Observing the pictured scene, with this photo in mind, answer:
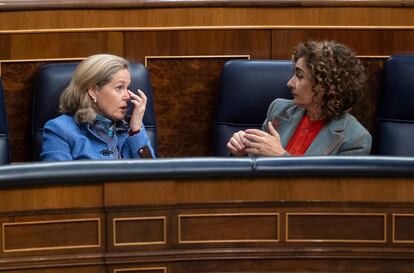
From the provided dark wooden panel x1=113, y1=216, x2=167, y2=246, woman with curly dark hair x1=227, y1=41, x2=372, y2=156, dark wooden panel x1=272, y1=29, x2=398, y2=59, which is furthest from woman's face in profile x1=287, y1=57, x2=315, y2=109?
dark wooden panel x1=113, y1=216, x2=167, y2=246

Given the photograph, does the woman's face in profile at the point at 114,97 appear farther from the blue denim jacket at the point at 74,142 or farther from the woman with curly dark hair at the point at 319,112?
the woman with curly dark hair at the point at 319,112

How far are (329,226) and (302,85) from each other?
402 mm

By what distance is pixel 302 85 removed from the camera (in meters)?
1.76

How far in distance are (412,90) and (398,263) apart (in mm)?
534

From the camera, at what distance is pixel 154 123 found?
1.91 metres

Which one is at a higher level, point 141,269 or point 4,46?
point 4,46

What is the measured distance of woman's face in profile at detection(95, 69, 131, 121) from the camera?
178 centimetres

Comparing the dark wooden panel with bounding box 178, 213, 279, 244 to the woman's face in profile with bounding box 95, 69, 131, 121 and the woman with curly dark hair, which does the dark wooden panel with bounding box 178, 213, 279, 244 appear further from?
the woman's face in profile with bounding box 95, 69, 131, 121

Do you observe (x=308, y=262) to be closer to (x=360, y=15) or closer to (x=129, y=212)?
(x=129, y=212)

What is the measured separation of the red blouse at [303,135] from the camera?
5.76 feet

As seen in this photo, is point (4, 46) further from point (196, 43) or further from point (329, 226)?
point (329, 226)

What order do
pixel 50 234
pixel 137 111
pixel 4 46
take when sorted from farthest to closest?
1. pixel 4 46
2. pixel 137 111
3. pixel 50 234

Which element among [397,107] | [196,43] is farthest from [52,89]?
[397,107]

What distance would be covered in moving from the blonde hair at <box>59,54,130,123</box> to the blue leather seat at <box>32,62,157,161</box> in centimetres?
5
